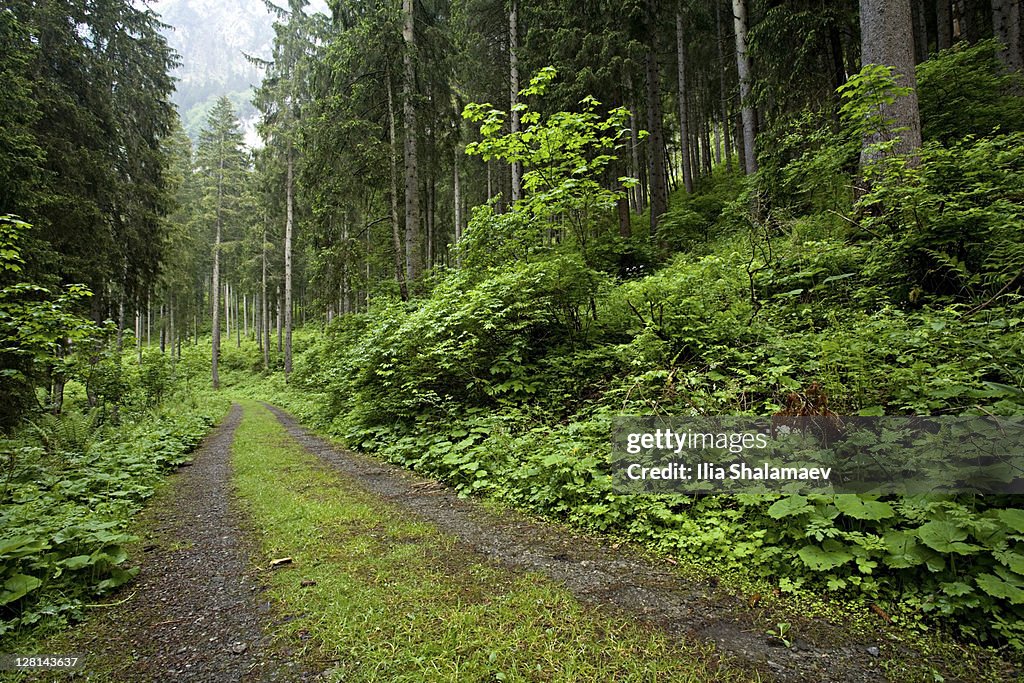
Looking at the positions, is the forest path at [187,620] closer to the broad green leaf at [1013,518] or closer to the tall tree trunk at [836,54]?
the broad green leaf at [1013,518]

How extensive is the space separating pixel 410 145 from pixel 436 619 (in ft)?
43.0

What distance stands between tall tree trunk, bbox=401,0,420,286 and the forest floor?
30.9ft

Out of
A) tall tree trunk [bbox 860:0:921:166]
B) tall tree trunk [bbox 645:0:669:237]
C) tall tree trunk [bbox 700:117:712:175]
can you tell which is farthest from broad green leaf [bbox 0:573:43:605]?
tall tree trunk [bbox 700:117:712:175]

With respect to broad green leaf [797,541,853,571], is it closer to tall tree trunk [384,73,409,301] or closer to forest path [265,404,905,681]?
forest path [265,404,905,681]

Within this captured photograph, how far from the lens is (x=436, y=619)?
257 cm

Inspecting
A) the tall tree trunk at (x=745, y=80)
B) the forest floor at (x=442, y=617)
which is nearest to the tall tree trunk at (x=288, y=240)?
the forest floor at (x=442, y=617)

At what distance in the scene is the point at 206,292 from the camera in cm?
4656

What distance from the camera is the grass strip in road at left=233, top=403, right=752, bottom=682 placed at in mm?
2135

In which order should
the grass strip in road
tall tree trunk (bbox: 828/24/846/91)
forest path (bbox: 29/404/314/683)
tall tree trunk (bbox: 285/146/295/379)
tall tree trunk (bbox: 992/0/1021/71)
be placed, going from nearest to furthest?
the grass strip in road < forest path (bbox: 29/404/314/683) < tall tree trunk (bbox: 992/0/1021/71) < tall tree trunk (bbox: 828/24/846/91) < tall tree trunk (bbox: 285/146/295/379)

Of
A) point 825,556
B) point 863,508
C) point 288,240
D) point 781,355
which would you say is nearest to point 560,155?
point 781,355

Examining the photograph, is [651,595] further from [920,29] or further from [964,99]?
[920,29]

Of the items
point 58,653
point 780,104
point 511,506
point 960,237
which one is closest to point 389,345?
point 511,506

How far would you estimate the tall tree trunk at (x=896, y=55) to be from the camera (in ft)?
19.7

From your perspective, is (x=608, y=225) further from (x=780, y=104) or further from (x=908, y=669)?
(x=780, y=104)
